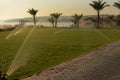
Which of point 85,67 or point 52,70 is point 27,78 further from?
point 85,67

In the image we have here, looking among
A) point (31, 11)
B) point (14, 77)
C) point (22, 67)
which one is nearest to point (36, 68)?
point (22, 67)

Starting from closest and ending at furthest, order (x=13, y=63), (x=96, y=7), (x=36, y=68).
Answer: (x=36, y=68) → (x=13, y=63) → (x=96, y=7)

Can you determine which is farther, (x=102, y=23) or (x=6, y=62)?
(x=102, y=23)

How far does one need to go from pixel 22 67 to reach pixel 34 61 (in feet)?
6.91

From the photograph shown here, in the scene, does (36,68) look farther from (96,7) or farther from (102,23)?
(102,23)

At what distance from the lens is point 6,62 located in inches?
643

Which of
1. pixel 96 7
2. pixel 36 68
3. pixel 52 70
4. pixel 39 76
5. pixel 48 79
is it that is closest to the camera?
pixel 48 79

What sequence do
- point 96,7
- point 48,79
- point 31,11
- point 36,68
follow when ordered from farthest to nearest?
point 31,11 → point 96,7 → point 36,68 → point 48,79

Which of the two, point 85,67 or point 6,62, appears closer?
point 85,67

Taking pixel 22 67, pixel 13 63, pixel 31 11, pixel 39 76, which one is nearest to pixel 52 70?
pixel 39 76

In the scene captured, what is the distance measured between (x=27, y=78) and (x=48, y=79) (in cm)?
107

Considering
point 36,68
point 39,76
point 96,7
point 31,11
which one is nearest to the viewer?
point 39,76

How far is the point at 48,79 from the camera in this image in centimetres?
1102

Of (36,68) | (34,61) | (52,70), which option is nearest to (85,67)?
(52,70)
